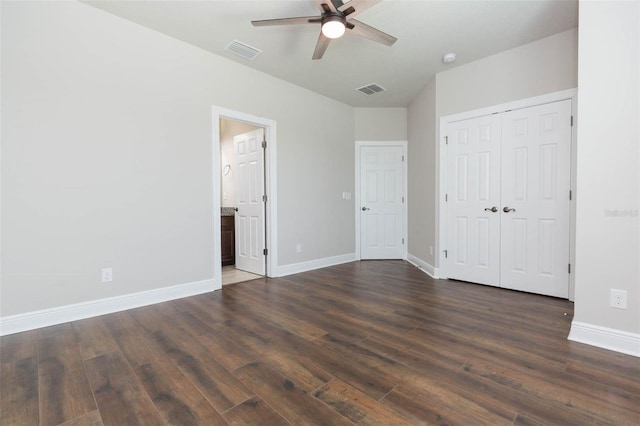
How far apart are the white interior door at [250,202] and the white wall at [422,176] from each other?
2.43 metres

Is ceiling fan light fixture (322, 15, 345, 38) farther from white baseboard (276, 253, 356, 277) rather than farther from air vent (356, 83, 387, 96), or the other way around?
white baseboard (276, 253, 356, 277)

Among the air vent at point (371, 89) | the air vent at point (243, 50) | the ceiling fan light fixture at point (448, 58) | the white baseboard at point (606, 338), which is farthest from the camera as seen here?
the air vent at point (371, 89)

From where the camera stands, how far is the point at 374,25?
2.90m

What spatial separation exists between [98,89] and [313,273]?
3272mm

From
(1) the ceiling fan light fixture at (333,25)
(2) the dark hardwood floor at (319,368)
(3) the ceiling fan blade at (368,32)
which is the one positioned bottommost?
(2) the dark hardwood floor at (319,368)

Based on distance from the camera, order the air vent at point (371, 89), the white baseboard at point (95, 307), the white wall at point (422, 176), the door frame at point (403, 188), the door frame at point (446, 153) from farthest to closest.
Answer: the door frame at point (403, 188), the air vent at point (371, 89), the white wall at point (422, 176), the door frame at point (446, 153), the white baseboard at point (95, 307)

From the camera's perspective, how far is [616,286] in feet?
6.73

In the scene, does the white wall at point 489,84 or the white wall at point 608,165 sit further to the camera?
the white wall at point 489,84

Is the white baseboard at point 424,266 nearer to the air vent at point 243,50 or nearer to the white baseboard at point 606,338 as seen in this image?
the white baseboard at point 606,338

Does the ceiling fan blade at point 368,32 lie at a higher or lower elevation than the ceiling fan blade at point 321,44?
higher

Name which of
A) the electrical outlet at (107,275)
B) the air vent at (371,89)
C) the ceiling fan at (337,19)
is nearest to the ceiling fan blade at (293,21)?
Result: the ceiling fan at (337,19)

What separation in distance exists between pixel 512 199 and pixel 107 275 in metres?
4.35

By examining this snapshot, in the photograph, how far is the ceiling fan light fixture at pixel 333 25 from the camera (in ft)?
7.39

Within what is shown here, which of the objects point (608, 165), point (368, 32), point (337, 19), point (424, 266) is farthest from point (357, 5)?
point (424, 266)
